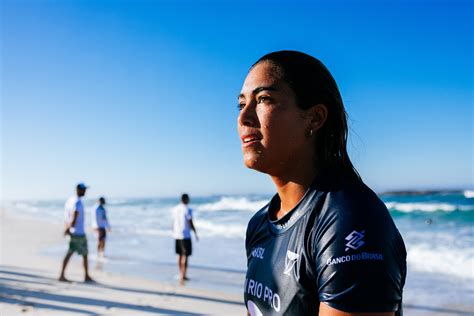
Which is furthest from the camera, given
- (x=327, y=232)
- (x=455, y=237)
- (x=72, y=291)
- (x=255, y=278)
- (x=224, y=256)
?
(x=455, y=237)

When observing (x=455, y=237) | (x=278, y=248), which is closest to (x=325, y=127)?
(x=278, y=248)

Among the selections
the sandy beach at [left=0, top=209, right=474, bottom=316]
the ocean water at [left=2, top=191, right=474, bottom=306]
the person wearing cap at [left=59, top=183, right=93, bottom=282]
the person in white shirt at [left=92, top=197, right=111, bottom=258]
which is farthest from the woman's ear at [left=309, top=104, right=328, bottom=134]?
the person in white shirt at [left=92, top=197, right=111, bottom=258]

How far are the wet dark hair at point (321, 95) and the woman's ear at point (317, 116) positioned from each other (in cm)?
2

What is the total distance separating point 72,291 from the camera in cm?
851

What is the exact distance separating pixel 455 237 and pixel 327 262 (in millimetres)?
19239

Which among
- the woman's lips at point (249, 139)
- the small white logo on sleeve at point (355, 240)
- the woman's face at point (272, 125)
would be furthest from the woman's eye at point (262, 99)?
the small white logo on sleeve at point (355, 240)

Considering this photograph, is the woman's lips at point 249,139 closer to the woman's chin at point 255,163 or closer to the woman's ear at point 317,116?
the woman's chin at point 255,163

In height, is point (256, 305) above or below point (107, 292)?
above

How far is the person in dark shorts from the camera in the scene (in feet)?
4.04

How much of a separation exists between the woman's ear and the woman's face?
0.9 inches

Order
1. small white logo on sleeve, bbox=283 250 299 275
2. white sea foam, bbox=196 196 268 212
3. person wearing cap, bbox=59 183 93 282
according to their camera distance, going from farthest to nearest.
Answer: white sea foam, bbox=196 196 268 212
person wearing cap, bbox=59 183 93 282
small white logo on sleeve, bbox=283 250 299 275

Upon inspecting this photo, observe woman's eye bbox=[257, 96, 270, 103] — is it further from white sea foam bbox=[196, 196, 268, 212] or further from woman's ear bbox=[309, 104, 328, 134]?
white sea foam bbox=[196, 196, 268, 212]

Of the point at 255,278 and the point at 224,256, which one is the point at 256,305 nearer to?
the point at 255,278

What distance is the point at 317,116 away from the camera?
1.66m
